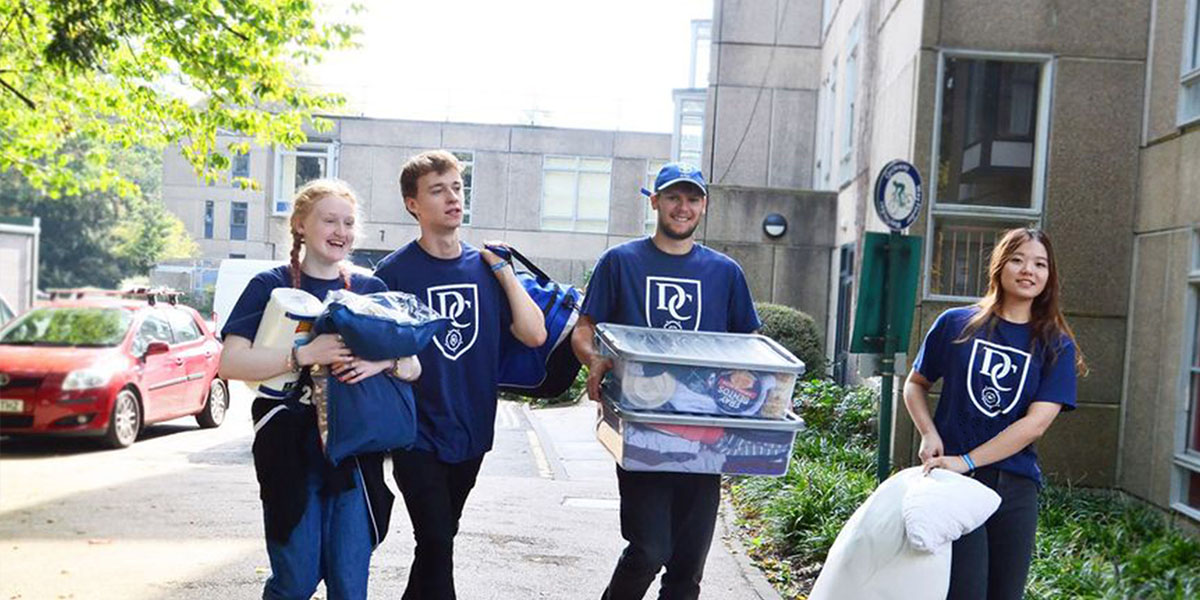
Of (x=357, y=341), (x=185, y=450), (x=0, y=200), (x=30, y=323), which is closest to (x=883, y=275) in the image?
(x=357, y=341)

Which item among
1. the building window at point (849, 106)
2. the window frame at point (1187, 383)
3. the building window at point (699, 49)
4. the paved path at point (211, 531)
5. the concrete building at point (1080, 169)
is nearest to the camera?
the paved path at point (211, 531)

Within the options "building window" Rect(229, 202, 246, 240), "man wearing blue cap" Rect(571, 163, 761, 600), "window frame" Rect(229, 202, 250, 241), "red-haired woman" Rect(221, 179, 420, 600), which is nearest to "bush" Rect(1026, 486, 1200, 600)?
"man wearing blue cap" Rect(571, 163, 761, 600)

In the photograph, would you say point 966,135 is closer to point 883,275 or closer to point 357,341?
point 883,275

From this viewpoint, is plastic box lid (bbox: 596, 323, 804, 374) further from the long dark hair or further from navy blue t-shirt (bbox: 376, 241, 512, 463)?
the long dark hair

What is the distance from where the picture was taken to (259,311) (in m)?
3.89

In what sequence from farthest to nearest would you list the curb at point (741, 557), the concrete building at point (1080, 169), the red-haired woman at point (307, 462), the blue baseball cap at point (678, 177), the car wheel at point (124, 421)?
the car wheel at point (124, 421)
the concrete building at point (1080, 169)
the curb at point (741, 557)
the blue baseball cap at point (678, 177)
the red-haired woman at point (307, 462)

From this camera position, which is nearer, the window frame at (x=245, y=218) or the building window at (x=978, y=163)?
the building window at (x=978, y=163)

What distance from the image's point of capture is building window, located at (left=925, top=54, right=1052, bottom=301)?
34.7 ft

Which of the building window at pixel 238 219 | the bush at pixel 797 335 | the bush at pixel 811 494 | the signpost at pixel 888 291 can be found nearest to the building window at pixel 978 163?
the bush at pixel 811 494

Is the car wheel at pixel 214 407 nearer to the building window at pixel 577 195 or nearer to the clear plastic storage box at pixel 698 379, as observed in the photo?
the clear plastic storage box at pixel 698 379

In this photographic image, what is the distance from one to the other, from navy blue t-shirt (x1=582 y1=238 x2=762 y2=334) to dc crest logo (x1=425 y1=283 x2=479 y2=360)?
449 mm

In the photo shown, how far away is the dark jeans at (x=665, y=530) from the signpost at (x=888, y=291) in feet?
11.7

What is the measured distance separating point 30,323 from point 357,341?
11416 mm

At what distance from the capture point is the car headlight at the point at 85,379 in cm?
1200
